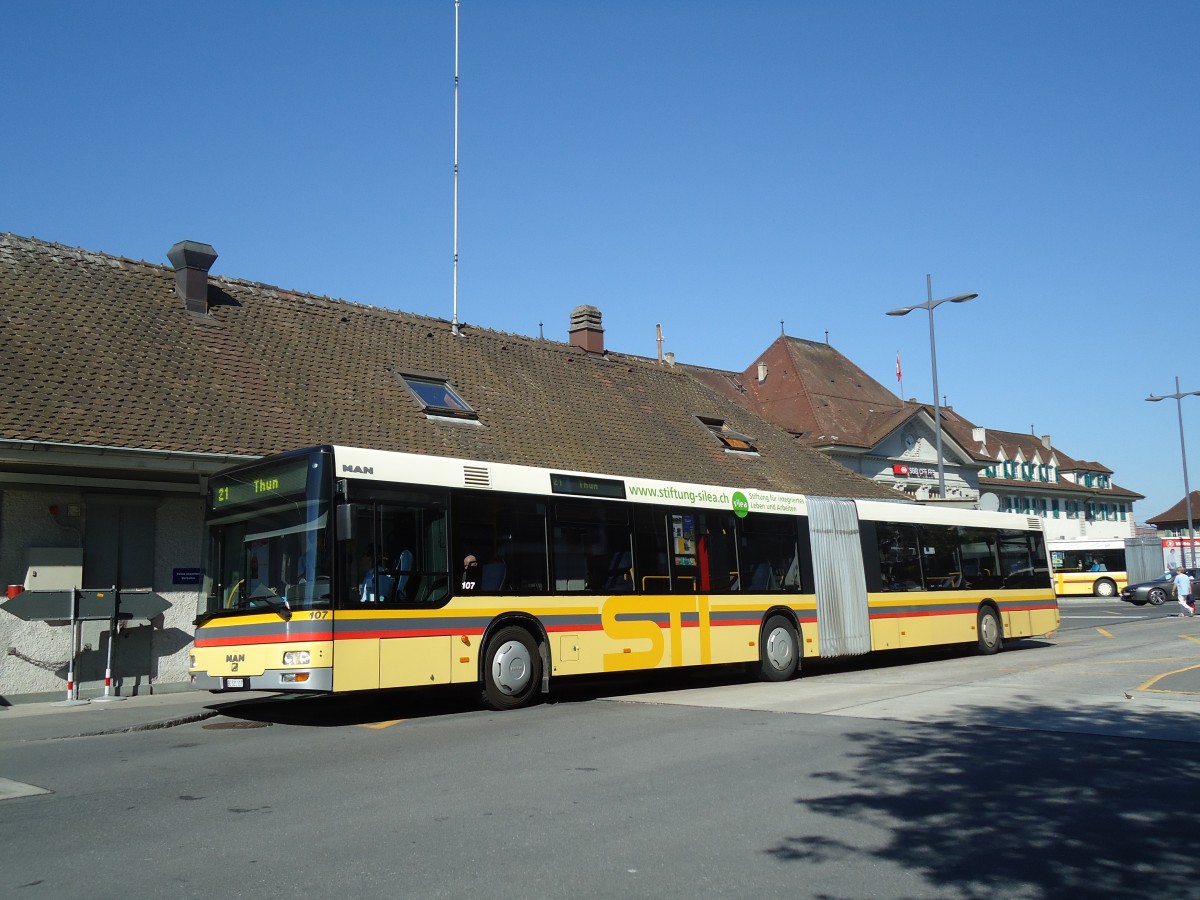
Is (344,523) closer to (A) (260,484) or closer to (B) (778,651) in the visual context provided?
(A) (260,484)

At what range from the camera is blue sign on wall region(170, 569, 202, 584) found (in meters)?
16.3

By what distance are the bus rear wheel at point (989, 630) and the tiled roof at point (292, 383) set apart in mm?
6452

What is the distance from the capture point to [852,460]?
181ft

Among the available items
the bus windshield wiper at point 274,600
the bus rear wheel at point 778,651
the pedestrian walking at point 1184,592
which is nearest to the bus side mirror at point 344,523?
the bus windshield wiper at point 274,600

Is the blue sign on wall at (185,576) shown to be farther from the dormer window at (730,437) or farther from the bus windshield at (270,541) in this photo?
the dormer window at (730,437)

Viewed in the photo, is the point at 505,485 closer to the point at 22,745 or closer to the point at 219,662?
the point at 219,662

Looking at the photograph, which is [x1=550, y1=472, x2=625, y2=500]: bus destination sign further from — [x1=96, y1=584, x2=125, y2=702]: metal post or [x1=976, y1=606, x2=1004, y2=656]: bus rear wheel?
[x1=976, y1=606, x2=1004, y2=656]: bus rear wheel

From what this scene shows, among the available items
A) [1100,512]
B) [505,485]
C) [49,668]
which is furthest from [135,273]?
[1100,512]

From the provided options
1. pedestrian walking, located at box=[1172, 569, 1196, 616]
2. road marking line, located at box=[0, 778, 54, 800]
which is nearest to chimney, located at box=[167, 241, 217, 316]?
road marking line, located at box=[0, 778, 54, 800]

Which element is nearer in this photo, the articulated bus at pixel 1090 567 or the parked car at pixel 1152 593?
the parked car at pixel 1152 593

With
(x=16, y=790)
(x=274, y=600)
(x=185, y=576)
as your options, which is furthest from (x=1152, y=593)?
(x=16, y=790)

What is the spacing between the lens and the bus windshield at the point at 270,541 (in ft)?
37.6

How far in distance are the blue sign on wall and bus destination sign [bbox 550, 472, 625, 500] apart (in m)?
6.15

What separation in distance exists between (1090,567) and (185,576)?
51778mm
